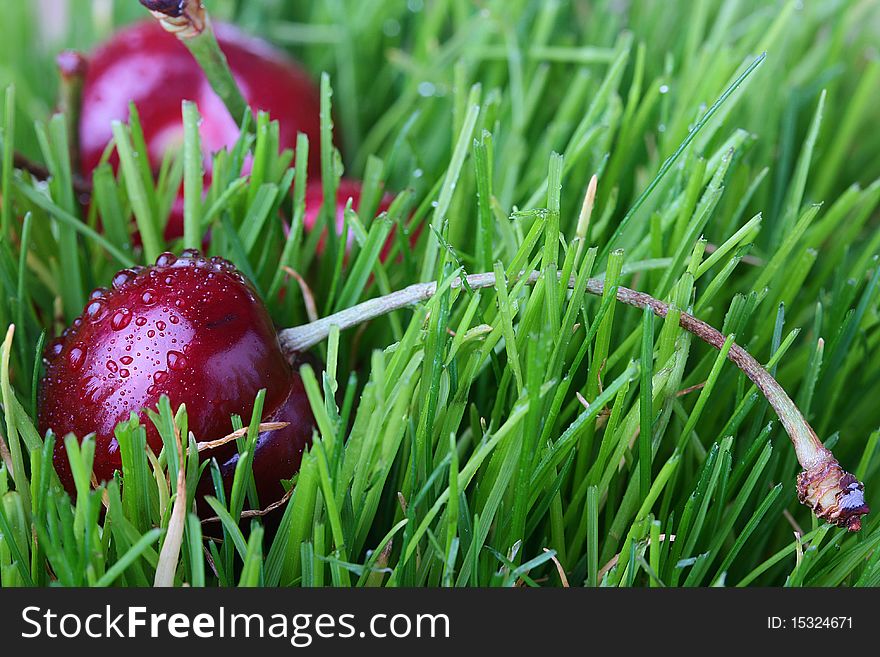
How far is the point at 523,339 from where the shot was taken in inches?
14.8

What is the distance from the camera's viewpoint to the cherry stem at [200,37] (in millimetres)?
420

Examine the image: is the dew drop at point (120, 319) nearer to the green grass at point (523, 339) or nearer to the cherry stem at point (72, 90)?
the green grass at point (523, 339)

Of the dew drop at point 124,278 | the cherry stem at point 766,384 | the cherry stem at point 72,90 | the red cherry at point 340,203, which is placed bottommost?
the cherry stem at point 766,384

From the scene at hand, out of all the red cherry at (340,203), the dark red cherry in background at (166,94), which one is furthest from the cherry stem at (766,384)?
the dark red cherry in background at (166,94)

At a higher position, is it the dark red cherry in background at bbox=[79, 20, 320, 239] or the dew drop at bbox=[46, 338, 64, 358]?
the dark red cherry in background at bbox=[79, 20, 320, 239]

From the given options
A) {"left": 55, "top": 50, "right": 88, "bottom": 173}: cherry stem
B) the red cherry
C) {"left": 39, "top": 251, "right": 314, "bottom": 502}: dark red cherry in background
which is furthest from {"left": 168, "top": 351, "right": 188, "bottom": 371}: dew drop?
{"left": 55, "top": 50, "right": 88, "bottom": 173}: cherry stem

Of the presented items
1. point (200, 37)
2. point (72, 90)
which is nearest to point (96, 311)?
point (200, 37)

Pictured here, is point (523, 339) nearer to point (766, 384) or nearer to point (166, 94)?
point (766, 384)

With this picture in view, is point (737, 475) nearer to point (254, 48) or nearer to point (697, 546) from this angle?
point (697, 546)

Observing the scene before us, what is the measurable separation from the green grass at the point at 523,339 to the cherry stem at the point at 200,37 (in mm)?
33

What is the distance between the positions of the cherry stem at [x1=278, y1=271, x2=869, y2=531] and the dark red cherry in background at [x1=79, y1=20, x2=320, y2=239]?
287 mm

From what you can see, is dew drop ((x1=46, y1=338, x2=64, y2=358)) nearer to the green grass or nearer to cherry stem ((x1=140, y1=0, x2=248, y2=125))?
the green grass

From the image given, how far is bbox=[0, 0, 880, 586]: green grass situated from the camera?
342 mm

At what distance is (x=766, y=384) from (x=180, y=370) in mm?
256
